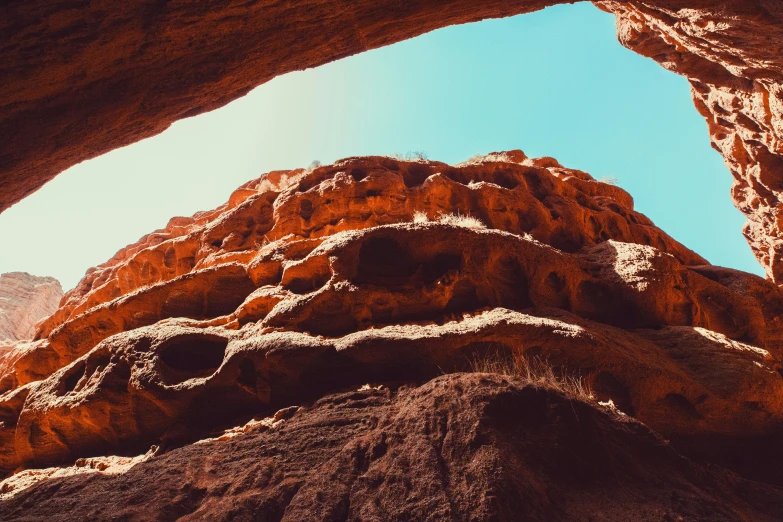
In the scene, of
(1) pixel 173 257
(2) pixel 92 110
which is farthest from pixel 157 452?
(1) pixel 173 257

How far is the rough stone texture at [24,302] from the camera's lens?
96.2 ft

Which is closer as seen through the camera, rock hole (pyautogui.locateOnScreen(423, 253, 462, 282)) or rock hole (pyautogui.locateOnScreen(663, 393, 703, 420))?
rock hole (pyautogui.locateOnScreen(663, 393, 703, 420))

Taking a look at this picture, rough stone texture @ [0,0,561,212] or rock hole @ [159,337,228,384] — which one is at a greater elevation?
rough stone texture @ [0,0,561,212]

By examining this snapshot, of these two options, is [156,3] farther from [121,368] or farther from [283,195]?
[283,195]

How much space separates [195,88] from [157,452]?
4645 mm

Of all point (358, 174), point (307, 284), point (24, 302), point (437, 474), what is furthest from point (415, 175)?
point (24, 302)

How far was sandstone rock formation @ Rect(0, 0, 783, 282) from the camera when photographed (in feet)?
13.7

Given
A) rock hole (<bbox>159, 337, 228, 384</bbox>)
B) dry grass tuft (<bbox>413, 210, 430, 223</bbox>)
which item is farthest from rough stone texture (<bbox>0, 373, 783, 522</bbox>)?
dry grass tuft (<bbox>413, 210, 430, 223</bbox>)

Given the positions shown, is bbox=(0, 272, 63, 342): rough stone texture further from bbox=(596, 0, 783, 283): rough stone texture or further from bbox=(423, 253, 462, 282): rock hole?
bbox=(596, 0, 783, 283): rough stone texture

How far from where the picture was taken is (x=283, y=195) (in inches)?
517

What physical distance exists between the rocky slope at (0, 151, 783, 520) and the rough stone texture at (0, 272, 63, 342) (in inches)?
923

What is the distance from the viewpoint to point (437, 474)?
374 centimetres

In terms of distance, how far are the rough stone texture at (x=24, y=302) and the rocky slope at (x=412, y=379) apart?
23.5m

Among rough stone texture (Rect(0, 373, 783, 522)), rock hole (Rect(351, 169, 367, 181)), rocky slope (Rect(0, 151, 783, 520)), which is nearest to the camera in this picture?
rough stone texture (Rect(0, 373, 783, 522))
